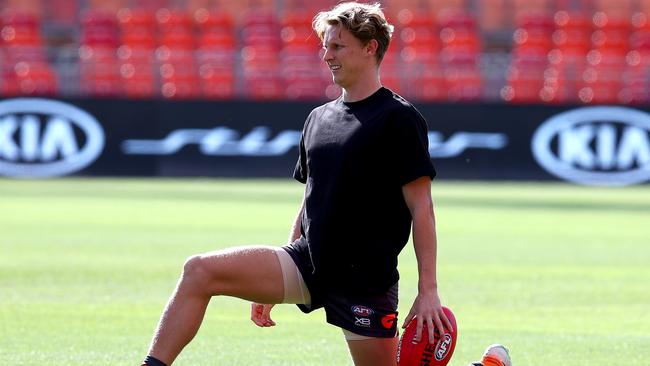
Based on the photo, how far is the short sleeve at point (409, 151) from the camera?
6.02 metres

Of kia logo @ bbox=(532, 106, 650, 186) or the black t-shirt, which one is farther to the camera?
kia logo @ bbox=(532, 106, 650, 186)

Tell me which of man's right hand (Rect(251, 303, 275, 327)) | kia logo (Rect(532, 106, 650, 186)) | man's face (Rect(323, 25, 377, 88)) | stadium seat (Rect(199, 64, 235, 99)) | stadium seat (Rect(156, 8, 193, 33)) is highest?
man's face (Rect(323, 25, 377, 88))

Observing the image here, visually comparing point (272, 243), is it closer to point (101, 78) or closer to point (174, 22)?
point (101, 78)

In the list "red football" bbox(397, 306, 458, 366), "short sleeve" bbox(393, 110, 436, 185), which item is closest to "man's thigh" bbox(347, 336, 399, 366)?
"red football" bbox(397, 306, 458, 366)

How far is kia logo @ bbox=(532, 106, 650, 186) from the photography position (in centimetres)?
2630

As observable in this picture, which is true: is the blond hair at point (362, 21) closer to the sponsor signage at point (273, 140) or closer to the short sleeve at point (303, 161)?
the short sleeve at point (303, 161)

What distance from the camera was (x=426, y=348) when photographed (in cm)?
594

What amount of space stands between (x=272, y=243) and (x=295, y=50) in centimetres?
1565

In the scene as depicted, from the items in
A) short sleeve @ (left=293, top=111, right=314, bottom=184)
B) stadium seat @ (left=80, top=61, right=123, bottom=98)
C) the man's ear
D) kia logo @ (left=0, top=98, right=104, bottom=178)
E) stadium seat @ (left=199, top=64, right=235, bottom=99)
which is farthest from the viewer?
stadium seat @ (left=199, top=64, right=235, bottom=99)

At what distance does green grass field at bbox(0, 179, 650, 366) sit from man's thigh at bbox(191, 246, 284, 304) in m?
1.82

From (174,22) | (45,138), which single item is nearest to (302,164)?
(45,138)

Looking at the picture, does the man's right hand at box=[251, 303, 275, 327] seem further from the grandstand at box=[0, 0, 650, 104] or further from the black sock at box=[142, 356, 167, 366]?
the grandstand at box=[0, 0, 650, 104]

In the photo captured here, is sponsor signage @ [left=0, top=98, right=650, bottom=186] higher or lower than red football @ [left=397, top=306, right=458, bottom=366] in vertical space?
lower

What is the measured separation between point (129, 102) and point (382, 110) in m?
20.2
